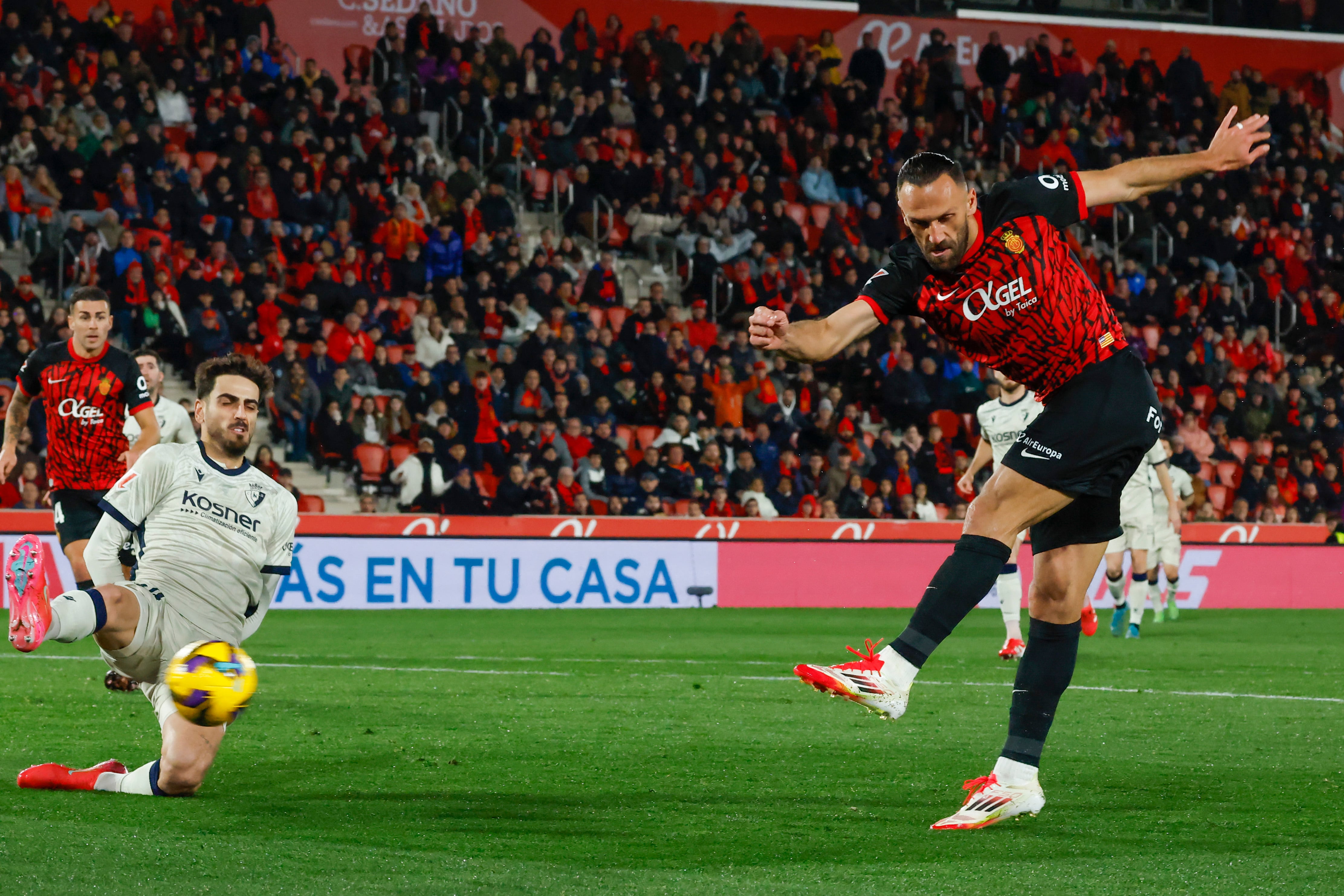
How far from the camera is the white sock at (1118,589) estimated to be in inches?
640

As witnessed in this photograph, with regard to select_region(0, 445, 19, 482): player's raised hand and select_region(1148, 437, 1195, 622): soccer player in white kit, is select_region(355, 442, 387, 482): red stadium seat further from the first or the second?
select_region(0, 445, 19, 482): player's raised hand

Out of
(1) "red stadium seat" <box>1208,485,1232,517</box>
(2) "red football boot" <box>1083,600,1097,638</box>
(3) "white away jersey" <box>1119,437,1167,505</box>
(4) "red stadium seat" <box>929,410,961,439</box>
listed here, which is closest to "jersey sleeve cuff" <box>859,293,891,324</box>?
(2) "red football boot" <box>1083,600,1097,638</box>

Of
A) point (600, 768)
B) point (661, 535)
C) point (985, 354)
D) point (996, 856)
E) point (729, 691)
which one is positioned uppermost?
point (985, 354)

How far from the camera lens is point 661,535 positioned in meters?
19.4

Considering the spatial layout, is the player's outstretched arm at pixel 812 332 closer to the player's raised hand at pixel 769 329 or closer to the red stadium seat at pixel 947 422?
the player's raised hand at pixel 769 329

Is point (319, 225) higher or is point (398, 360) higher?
point (319, 225)

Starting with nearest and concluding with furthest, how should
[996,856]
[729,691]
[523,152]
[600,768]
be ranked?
[996,856], [600,768], [729,691], [523,152]

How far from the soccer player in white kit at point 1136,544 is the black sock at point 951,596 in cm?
1097

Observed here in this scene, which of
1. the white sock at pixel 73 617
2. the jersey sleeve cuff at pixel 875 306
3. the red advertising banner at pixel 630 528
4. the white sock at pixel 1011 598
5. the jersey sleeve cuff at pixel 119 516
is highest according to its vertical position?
the jersey sleeve cuff at pixel 875 306

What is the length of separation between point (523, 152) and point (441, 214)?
231 cm

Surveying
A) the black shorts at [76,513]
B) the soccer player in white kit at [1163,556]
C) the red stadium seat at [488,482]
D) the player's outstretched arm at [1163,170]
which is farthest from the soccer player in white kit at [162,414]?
the soccer player in white kit at [1163,556]

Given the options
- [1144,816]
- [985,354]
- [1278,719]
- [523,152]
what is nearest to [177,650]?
[985,354]

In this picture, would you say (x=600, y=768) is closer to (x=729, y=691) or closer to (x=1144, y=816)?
(x=1144, y=816)

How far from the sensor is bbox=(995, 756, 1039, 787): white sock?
5.44 meters
